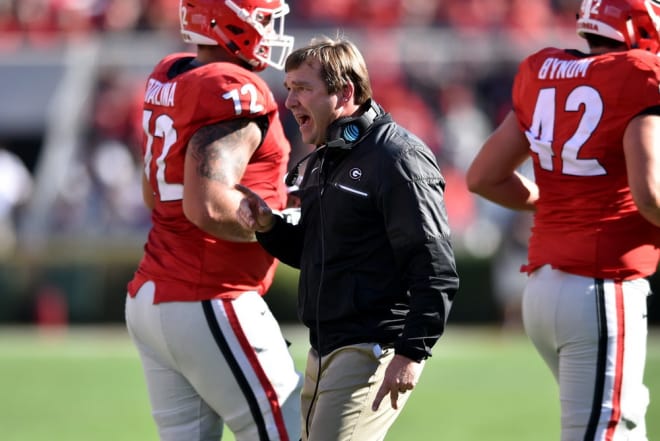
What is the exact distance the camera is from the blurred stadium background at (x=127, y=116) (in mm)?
15555

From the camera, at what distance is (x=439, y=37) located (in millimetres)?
17828

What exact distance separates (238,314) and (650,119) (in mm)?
1712

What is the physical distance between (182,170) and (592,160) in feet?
5.20

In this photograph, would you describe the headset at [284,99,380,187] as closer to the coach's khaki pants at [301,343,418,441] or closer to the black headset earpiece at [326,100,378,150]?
the black headset earpiece at [326,100,378,150]

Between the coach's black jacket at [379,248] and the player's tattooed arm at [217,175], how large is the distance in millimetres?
312

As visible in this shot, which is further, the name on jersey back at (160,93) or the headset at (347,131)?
the name on jersey back at (160,93)

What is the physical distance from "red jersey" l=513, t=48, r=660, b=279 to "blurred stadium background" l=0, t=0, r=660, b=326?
10.2 meters

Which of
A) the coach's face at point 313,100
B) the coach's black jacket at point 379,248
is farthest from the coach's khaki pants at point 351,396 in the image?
the coach's face at point 313,100

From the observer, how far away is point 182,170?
461 centimetres

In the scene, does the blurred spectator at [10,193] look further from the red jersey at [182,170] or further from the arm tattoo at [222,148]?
the arm tattoo at [222,148]

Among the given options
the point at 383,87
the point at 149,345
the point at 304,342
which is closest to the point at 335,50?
the point at 149,345

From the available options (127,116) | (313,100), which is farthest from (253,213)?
(127,116)

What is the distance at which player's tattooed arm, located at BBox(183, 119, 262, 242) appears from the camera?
4.39 meters

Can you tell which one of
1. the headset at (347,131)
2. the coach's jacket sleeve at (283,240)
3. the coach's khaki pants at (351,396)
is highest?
the headset at (347,131)
